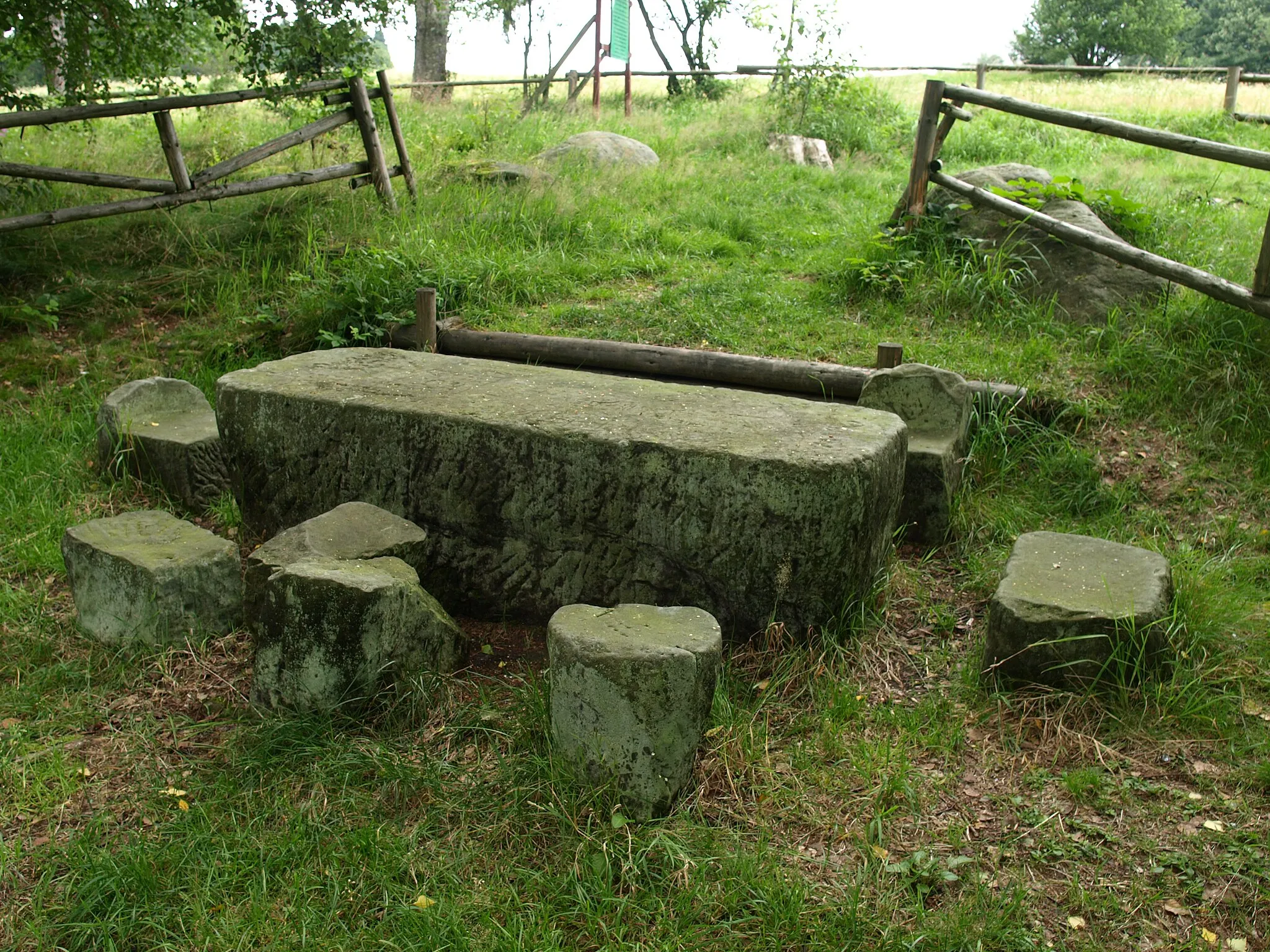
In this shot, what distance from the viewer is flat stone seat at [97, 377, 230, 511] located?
191 inches

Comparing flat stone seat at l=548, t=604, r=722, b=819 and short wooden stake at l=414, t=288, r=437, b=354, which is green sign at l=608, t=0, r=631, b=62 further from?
flat stone seat at l=548, t=604, r=722, b=819

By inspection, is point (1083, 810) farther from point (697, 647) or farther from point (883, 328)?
point (883, 328)

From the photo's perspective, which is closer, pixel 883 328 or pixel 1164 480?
pixel 1164 480

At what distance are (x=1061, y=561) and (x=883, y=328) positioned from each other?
A: 2.75 m

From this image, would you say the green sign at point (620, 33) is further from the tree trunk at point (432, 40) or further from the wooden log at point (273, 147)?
the wooden log at point (273, 147)

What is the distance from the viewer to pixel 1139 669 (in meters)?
3.35

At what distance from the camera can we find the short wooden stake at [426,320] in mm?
6168

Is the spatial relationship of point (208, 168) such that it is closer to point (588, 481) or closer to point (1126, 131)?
point (588, 481)

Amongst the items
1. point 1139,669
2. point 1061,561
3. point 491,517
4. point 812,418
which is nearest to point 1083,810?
point 1139,669

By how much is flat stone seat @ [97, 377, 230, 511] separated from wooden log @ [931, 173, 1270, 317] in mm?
4643

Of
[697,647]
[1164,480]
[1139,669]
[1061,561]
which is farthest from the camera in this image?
[1164,480]

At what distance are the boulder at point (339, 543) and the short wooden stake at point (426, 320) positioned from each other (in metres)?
2.60

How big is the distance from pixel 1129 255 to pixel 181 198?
6.00 m

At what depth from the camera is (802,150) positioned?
10945 millimetres
